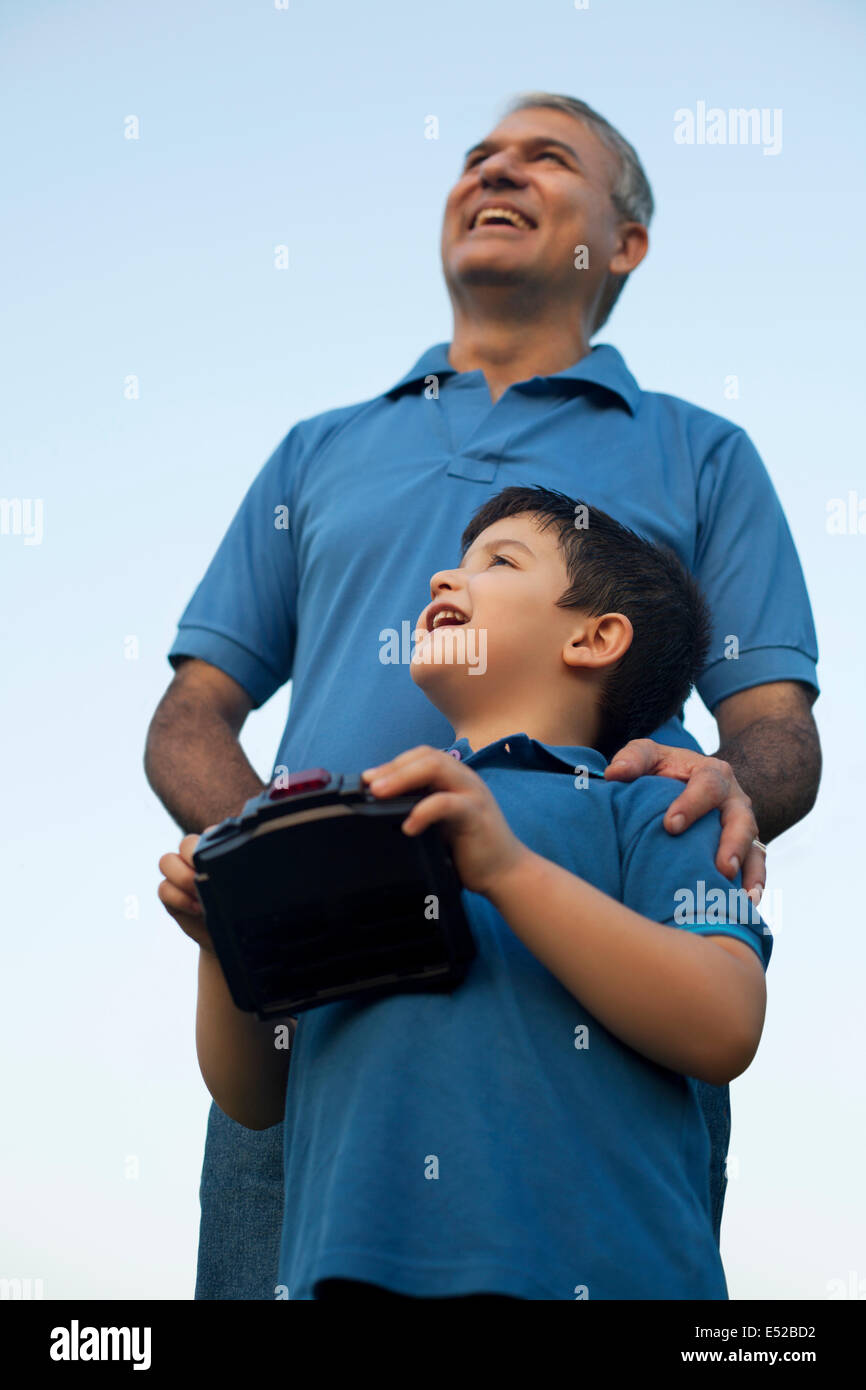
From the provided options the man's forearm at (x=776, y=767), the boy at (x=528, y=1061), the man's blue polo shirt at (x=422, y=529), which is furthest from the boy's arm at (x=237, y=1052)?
the man's forearm at (x=776, y=767)

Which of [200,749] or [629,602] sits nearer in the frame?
[629,602]

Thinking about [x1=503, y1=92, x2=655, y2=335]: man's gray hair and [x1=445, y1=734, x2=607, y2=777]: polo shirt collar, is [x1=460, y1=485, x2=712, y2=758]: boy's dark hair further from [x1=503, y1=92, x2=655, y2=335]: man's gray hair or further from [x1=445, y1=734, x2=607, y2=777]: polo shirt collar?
[x1=503, y1=92, x2=655, y2=335]: man's gray hair

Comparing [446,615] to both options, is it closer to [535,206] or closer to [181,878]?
[181,878]

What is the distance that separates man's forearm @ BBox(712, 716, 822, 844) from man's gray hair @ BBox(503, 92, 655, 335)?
1.39m

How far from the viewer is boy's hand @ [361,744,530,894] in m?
1.55

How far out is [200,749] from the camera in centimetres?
294

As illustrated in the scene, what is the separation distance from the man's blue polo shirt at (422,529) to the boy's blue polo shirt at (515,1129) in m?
0.77

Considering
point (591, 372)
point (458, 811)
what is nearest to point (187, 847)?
point (458, 811)

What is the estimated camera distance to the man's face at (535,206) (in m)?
3.41

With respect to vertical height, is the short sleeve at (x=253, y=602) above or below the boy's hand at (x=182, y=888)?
above

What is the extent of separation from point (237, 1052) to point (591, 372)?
1.85m

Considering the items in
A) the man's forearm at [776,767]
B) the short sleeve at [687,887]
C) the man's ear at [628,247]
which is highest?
the man's ear at [628,247]

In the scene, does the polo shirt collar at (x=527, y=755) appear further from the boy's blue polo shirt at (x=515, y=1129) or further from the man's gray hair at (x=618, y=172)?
the man's gray hair at (x=618, y=172)
